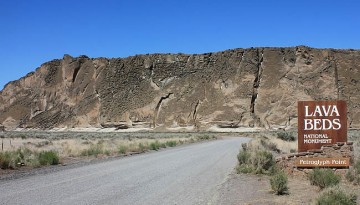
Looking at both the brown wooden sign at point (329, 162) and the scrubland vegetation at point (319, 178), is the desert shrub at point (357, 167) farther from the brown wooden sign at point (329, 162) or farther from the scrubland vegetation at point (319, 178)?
the brown wooden sign at point (329, 162)

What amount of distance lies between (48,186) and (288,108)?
263ft

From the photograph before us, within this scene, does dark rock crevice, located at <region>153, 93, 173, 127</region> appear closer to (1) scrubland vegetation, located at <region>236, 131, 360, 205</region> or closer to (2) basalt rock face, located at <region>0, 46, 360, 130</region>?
(2) basalt rock face, located at <region>0, 46, 360, 130</region>

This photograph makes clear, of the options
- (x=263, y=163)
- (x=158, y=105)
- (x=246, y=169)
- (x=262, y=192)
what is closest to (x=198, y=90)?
(x=158, y=105)

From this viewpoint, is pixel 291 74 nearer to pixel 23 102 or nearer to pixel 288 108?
pixel 288 108

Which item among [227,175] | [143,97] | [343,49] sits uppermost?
[343,49]

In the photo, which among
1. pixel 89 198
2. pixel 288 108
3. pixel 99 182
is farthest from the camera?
pixel 288 108

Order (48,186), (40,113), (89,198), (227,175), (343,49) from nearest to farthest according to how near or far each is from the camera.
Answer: (89,198) → (48,186) → (227,175) → (343,49) → (40,113)

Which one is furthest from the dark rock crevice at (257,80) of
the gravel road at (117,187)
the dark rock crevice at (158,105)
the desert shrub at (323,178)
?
the desert shrub at (323,178)

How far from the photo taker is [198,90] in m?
94.8

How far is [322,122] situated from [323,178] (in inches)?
108

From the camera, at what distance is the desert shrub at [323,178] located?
1159cm

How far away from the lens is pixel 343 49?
9619 centimetres

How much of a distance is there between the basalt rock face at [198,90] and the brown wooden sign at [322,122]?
242 feet

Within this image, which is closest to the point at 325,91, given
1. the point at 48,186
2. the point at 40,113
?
the point at 40,113
